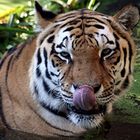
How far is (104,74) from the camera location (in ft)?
10.8

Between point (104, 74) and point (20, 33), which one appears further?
point (20, 33)

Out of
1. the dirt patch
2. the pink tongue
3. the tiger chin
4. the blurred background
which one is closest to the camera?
the pink tongue

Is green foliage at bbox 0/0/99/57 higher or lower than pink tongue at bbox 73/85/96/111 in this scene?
higher

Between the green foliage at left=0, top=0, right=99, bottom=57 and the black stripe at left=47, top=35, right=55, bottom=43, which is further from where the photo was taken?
the green foliage at left=0, top=0, right=99, bottom=57

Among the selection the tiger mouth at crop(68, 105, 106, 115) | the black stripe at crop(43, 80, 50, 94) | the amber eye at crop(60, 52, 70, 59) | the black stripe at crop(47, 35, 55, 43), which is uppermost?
the black stripe at crop(47, 35, 55, 43)

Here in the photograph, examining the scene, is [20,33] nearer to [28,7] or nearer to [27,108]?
[28,7]

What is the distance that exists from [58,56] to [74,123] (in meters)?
0.44

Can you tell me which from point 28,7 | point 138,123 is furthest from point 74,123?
point 28,7

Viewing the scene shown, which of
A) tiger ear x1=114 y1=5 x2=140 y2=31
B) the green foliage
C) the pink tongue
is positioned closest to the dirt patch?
the pink tongue

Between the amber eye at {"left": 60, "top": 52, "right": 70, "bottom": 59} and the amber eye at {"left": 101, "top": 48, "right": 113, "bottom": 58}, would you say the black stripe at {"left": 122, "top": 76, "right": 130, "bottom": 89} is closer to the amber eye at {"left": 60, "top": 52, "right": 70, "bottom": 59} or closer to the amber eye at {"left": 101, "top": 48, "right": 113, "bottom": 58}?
the amber eye at {"left": 101, "top": 48, "right": 113, "bottom": 58}

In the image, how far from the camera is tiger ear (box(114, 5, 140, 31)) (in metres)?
3.56

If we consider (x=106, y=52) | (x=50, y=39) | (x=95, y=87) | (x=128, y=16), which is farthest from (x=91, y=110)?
(x=128, y=16)

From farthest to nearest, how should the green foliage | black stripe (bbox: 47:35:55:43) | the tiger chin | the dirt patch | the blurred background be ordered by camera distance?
the green foliage, the blurred background, the dirt patch, black stripe (bbox: 47:35:55:43), the tiger chin

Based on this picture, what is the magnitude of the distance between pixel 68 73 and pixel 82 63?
4.1 inches
